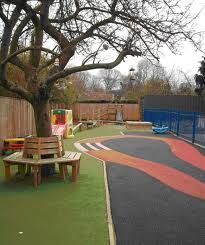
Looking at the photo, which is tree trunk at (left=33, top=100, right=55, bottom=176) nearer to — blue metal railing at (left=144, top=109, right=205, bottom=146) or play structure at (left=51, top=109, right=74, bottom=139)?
blue metal railing at (left=144, top=109, right=205, bottom=146)

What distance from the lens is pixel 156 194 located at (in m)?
8.11

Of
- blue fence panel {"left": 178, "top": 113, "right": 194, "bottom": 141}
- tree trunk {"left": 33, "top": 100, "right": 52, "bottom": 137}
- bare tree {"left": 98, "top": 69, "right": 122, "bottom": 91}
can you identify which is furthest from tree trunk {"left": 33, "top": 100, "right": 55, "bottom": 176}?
bare tree {"left": 98, "top": 69, "right": 122, "bottom": 91}

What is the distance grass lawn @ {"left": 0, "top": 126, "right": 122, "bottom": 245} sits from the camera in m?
5.38

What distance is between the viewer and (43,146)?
8.91 meters

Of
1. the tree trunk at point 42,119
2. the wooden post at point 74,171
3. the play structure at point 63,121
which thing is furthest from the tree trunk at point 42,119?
the play structure at point 63,121

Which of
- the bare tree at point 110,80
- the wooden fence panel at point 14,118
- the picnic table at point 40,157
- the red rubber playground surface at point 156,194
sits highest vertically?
the bare tree at point 110,80

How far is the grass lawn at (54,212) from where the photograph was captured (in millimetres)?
5375

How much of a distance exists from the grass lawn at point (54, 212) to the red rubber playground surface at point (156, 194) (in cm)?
33

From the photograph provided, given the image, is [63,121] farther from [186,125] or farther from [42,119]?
[42,119]

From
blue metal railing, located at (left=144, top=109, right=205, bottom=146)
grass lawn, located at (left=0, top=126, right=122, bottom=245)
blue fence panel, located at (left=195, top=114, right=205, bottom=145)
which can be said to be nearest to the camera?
grass lawn, located at (left=0, top=126, right=122, bottom=245)

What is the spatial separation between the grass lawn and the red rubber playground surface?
33 cm

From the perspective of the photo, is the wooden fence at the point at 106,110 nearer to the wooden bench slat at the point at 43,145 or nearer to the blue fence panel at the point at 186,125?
the blue fence panel at the point at 186,125

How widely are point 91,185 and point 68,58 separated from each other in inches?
116

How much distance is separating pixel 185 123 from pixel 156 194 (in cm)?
1327
